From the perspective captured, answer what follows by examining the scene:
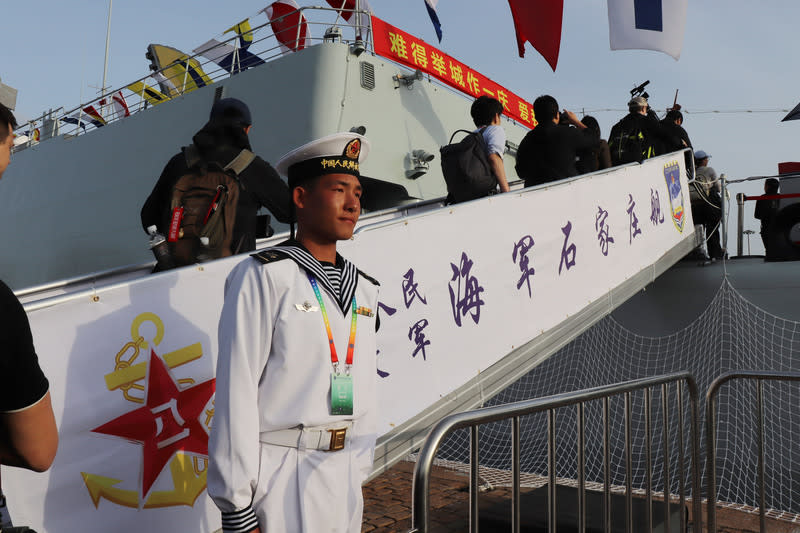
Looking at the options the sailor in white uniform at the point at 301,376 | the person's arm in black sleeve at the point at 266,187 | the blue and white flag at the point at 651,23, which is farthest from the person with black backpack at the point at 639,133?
the sailor in white uniform at the point at 301,376

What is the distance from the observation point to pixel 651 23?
910cm

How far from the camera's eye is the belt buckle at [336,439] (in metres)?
1.96

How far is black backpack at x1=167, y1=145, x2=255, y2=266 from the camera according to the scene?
3.18 metres

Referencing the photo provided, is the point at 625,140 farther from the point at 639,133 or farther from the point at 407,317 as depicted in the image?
the point at 407,317

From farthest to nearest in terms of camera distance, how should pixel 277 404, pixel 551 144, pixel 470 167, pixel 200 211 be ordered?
pixel 551 144 < pixel 470 167 < pixel 200 211 < pixel 277 404

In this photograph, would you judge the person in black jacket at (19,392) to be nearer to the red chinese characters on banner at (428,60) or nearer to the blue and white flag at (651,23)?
the blue and white flag at (651,23)

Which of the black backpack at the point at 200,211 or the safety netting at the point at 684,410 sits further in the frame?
the safety netting at the point at 684,410

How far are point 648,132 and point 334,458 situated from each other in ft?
24.3

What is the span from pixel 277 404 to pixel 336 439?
0.21 metres

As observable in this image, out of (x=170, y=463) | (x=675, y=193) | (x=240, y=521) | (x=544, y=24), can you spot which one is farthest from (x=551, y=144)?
(x=544, y=24)

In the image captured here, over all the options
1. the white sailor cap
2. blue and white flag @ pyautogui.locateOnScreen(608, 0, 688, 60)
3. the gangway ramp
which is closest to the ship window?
blue and white flag @ pyautogui.locateOnScreen(608, 0, 688, 60)

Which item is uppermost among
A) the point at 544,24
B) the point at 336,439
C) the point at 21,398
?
the point at 544,24

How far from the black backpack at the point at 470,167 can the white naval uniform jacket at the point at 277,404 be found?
3.55 metres

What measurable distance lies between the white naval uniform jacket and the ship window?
944cm
